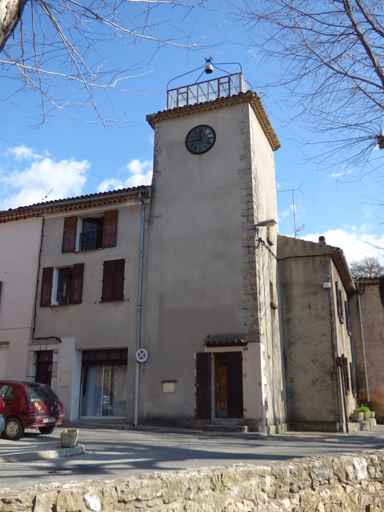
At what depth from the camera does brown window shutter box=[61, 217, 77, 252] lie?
60.4ft

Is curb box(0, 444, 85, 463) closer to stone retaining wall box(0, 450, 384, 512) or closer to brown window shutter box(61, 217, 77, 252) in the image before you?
stone retaining wall box(0, 450, 384, 512)

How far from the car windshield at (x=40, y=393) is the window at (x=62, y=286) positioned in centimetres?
543

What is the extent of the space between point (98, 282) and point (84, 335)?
6.52ft

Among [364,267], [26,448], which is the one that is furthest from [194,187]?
[364,267]

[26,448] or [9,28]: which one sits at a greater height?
[9,28]

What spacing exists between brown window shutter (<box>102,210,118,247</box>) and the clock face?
12.5 feet

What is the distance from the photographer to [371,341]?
2238 centimetres

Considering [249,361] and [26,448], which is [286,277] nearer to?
[249,361]

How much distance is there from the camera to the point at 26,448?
9.49 m

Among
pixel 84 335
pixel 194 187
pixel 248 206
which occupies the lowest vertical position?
pixel 84 335

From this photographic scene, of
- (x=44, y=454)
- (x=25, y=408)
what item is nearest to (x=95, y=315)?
(x=25, y=408)

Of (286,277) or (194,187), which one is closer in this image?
(194,187)

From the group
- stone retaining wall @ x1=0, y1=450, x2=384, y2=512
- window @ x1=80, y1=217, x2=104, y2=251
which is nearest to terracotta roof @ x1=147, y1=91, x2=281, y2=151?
window @ x1=80, y1=217, x2=104, y2=251

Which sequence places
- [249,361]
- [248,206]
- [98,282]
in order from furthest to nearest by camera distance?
[98,282] → [248,206] → [249,361]
